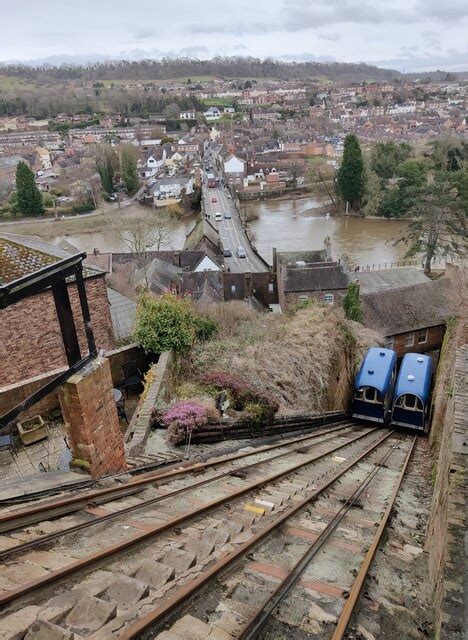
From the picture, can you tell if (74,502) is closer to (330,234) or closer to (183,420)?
(183,420)

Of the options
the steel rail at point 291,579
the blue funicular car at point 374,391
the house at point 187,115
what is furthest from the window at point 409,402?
the house at point 187,115

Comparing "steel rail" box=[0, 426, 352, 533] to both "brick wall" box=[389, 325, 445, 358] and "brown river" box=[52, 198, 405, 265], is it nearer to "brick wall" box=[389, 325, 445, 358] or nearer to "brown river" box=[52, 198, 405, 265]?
"brick wall" box=[389, 325, 445, 358]

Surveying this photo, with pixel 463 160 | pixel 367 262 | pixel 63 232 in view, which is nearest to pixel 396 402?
pixel 367 262

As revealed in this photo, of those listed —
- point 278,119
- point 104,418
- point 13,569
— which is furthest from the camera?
point 278,119

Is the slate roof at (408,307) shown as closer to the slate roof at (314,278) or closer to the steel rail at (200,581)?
the slate roof at (314,278)

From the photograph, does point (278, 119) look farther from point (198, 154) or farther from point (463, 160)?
point (463, 160)

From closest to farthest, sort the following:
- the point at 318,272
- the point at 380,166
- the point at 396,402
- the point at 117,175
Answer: the point at 396,402, the point at 318,272, the point at 380,166, the point at 117,175
